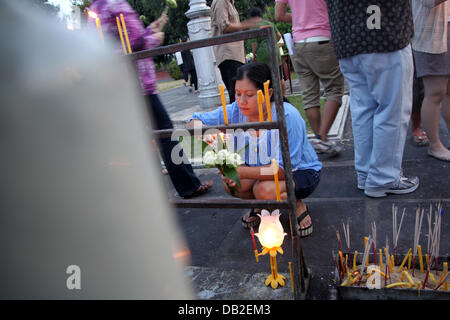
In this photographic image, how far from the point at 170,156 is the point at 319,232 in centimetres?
139

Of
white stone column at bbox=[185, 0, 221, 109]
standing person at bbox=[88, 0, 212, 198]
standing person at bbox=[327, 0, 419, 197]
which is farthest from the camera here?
white stone column at bbox=[185, 0, 221, 109]

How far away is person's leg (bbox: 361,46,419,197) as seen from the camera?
210 centimetres

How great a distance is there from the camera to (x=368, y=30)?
206 cm

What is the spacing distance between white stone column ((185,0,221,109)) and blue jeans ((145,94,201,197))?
424 centimetres

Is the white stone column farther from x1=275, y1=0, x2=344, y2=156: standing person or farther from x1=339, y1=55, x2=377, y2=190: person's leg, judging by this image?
x1=339, y1=55, x2=377, y2=190: person's leg

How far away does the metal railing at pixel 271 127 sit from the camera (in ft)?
3.78

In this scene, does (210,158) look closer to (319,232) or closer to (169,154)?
(319,232)

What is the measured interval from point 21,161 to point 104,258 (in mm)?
437

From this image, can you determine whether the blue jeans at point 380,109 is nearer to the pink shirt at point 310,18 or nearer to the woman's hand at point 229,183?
the pink shirt at point 310,18

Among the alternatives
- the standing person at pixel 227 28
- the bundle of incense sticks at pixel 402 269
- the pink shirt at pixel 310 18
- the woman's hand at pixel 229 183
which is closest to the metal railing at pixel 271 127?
the bundle of incense sticks at pixel 402 269

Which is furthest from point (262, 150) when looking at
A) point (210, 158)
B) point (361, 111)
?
point (361, 111)

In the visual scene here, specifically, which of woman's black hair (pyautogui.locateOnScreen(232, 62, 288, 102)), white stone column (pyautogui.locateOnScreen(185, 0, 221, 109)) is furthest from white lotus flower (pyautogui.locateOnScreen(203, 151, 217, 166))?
white stone column (pyautogui.locateOnScreen(185, 0, 221, 109))

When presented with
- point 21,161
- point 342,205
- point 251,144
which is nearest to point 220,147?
point 251,144
